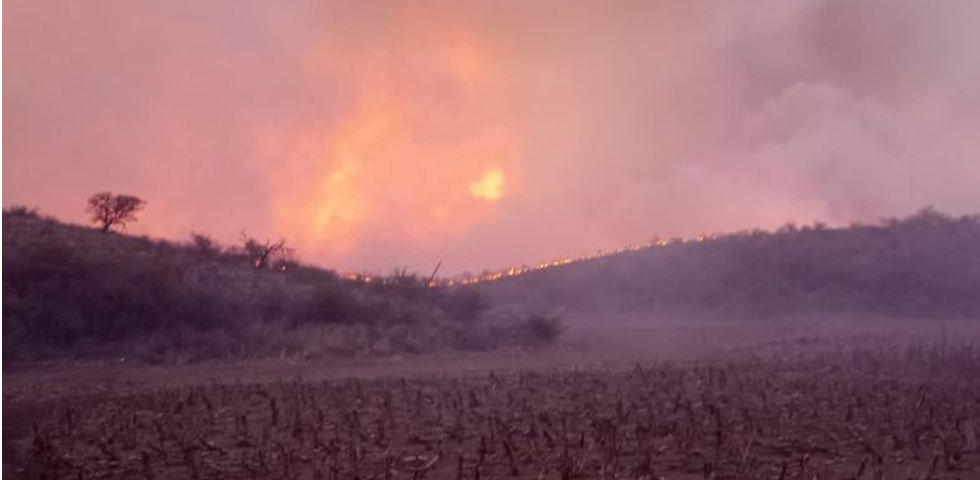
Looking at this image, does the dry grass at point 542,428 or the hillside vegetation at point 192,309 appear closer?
the dry grass at point 542,428

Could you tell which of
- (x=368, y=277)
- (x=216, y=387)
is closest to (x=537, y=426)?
(x=216, y=387)

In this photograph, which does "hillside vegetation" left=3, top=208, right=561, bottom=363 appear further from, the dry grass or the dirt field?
the dry grass

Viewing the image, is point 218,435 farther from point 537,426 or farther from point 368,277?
point 368,277

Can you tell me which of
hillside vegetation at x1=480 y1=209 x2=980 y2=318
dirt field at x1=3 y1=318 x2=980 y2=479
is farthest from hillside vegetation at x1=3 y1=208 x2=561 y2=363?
hillside vegetation at x1=480 y1=209 x2=980 y2=318

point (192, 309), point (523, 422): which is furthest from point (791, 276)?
point (523, 422)

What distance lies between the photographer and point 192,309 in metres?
30.6

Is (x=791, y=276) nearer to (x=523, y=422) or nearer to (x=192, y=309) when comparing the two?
(x=192, y=309)

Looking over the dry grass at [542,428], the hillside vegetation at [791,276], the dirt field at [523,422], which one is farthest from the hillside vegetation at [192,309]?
the hillside vegetation at [791,276]

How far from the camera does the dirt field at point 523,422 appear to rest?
37.0 ft

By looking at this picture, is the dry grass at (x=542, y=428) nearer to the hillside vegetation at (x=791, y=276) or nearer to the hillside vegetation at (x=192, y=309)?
the hillside vegetation at (x=192, y=309)

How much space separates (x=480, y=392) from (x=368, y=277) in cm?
2534

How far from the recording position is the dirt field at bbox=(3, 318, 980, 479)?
11273 mm

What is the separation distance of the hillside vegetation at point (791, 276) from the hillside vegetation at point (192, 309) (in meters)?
14.3

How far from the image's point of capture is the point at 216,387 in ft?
62.6
